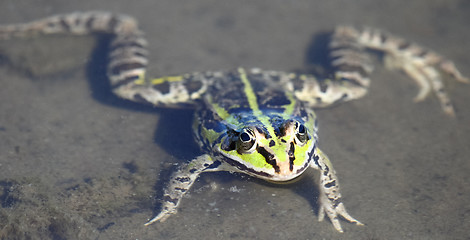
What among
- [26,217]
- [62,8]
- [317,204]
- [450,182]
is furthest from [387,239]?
[62,8]

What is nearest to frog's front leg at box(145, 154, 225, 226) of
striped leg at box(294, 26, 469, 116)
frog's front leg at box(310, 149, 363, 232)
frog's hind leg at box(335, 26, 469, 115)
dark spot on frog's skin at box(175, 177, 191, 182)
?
dark spot on frog's skin at box(175, 177, 191, 182)

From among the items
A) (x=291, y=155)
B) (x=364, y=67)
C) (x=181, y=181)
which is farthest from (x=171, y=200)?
(x=364, y=67)

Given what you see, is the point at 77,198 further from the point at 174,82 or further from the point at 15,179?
the point at 174,82

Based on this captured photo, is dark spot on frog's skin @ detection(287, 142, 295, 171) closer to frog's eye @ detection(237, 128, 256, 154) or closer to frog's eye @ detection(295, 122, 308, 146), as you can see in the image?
frog's eye @ detection(295, 122, 308, 146)

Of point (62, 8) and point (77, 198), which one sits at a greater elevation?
point (62, 8)

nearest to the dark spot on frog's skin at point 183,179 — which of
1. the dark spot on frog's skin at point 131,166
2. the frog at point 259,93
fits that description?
the frog at point 259,93

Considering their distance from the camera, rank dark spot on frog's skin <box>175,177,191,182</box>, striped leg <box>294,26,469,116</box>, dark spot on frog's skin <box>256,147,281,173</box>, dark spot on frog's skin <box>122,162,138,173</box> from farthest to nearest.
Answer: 1. striped leg <box>294,26,469,116</box>
2. dark spot on frog's skin <box>122,162,138,173</box>
3. dark spot on frog's skin <box>175,177,191,182</box>
4. dark spot on frog's skin <box>256,147,281,173</box>

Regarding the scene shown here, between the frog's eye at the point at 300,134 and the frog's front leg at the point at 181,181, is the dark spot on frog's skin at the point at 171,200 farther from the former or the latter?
the frog's eye at the point at 300,134
